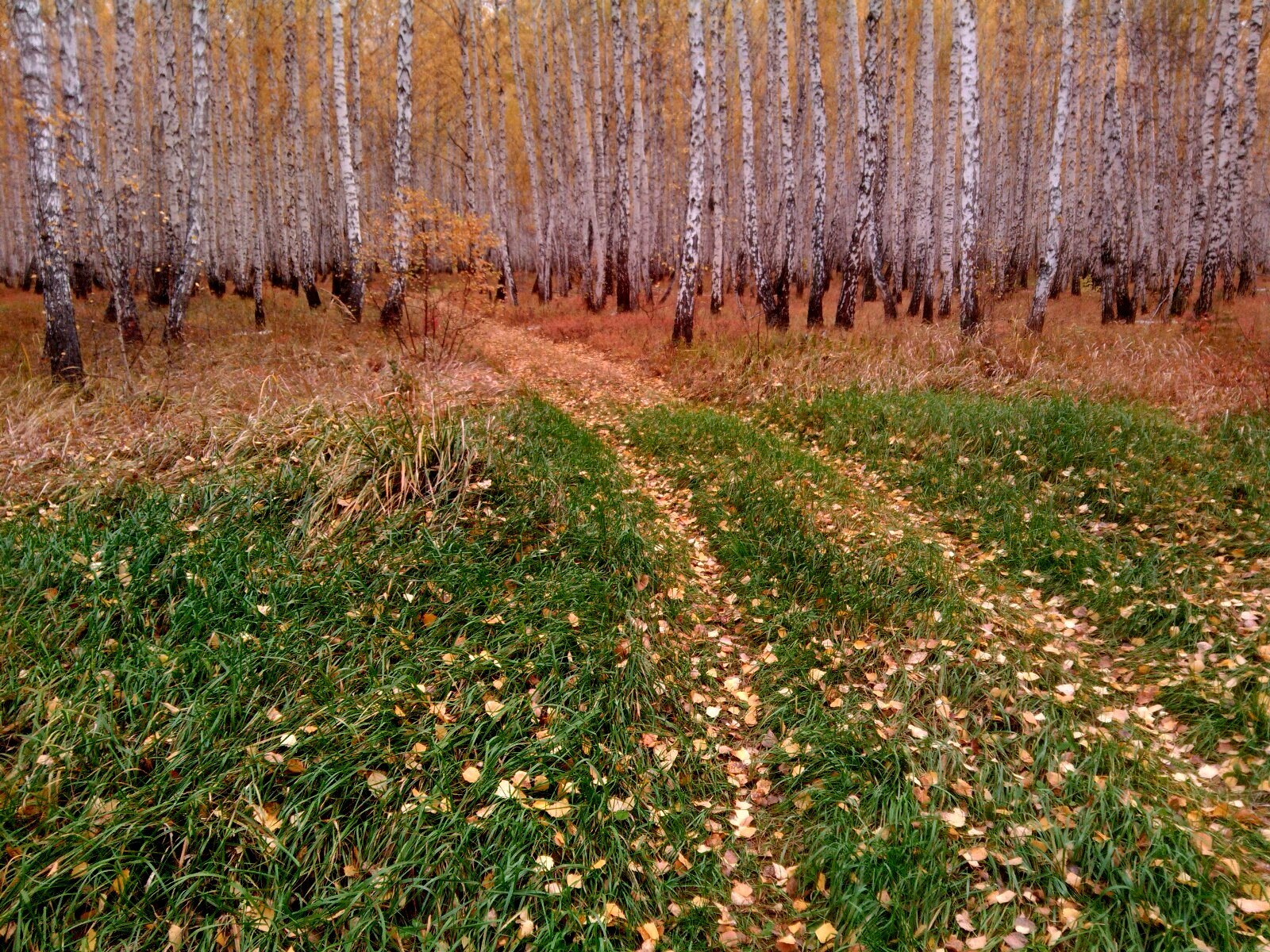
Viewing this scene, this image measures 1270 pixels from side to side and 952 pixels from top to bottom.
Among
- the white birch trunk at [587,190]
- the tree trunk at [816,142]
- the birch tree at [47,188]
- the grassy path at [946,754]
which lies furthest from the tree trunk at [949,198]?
the birch tree at [47,188]

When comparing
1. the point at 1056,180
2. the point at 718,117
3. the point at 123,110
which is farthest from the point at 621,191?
the point at 123,110

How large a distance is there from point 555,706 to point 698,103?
38.5 ft

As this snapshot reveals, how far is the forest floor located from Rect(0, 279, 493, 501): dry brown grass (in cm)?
6

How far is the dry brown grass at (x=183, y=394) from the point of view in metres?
4.93

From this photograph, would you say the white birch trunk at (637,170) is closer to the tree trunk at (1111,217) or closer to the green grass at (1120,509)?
the tree trunk at (1111,217)

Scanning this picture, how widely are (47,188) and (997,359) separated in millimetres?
11994

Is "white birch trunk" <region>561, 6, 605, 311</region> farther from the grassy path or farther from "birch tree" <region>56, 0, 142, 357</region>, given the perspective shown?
the grassy path

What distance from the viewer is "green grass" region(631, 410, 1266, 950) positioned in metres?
2.23

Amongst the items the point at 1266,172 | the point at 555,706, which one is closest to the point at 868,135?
the point at 555,706

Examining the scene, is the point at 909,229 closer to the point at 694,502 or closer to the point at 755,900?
the point at 694,502

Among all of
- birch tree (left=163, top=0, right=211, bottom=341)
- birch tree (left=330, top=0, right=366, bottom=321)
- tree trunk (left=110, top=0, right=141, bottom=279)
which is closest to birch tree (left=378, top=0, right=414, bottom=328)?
birch tree (left=330, top=0, right=366, bottom=321)

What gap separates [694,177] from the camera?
11.7m

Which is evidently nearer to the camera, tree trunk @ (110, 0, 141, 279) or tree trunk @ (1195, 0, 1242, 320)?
tree trunk @ (110, 0, 141, 279)

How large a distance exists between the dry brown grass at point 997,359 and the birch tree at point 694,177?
65 centimetres
